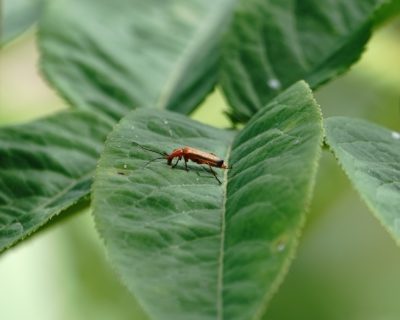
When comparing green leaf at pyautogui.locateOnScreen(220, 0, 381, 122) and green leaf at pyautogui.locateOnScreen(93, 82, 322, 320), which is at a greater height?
green leaf at pyautogui.locateOnScreen(93, 82, 322, 320)

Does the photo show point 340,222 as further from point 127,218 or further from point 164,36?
point 127,218

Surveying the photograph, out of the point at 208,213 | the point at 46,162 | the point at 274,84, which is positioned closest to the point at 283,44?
the point at 274,84

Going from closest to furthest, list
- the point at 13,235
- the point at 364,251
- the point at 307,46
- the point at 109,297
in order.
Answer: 1. the point at 13,235
2. the point at 307,46
3. the point at 109,297
4. the point at 364,251

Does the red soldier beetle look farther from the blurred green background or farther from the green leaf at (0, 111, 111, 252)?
the blurred green background

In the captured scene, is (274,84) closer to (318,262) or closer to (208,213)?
(208,213)

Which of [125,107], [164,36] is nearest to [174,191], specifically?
[125,107]

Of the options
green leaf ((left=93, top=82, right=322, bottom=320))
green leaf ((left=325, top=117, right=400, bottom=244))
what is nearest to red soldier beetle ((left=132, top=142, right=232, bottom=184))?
green leaf ((left=93, top=82, right=322, bottom=320))

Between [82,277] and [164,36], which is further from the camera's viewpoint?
[82,277]
